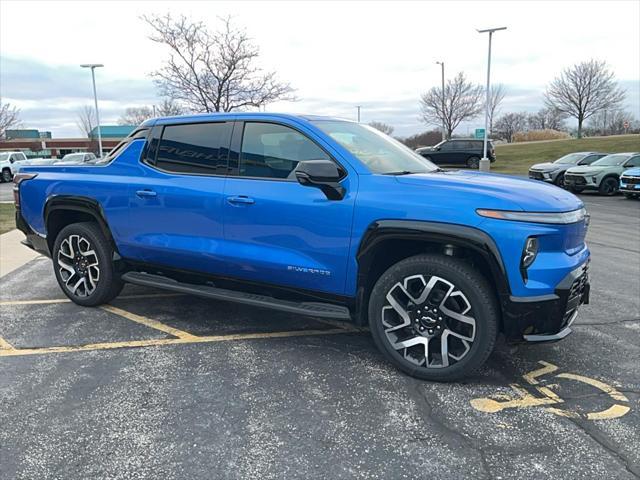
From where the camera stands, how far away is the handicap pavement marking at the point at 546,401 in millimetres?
3067

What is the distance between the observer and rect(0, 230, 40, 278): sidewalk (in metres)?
7.14

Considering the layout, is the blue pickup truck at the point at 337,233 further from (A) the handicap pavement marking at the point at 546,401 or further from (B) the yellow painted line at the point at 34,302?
(B) the yellow painted line at the point at 34,302

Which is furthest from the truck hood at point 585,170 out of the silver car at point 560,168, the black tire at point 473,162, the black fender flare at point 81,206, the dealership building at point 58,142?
the dealership building at point 58,142

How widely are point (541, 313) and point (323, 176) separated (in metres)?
1.60

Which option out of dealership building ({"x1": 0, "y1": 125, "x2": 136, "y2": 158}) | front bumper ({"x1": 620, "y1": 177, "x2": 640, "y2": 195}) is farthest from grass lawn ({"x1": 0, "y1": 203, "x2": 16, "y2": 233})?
dealership building ({"x1": 0, "y1": 125, "x2": 136, "y2": 158})

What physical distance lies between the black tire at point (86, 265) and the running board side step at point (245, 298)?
0.68 ft

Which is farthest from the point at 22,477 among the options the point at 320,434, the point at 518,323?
the point at 518,323

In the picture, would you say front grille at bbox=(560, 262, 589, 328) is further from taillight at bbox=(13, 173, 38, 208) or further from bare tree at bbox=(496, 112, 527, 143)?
bare tree at bbox=(496, 112, 527, 143)

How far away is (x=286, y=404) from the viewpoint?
319 centimetres

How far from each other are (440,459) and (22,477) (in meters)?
2.03

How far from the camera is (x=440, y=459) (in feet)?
8.64

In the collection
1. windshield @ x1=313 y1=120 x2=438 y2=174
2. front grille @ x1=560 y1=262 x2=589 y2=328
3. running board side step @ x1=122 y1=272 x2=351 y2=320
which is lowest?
running board side step @ x1=122 y1=272 x2=351 y2=320

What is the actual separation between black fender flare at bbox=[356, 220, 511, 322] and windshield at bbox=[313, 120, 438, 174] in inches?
20.7

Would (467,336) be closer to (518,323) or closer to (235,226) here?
(518,323)
